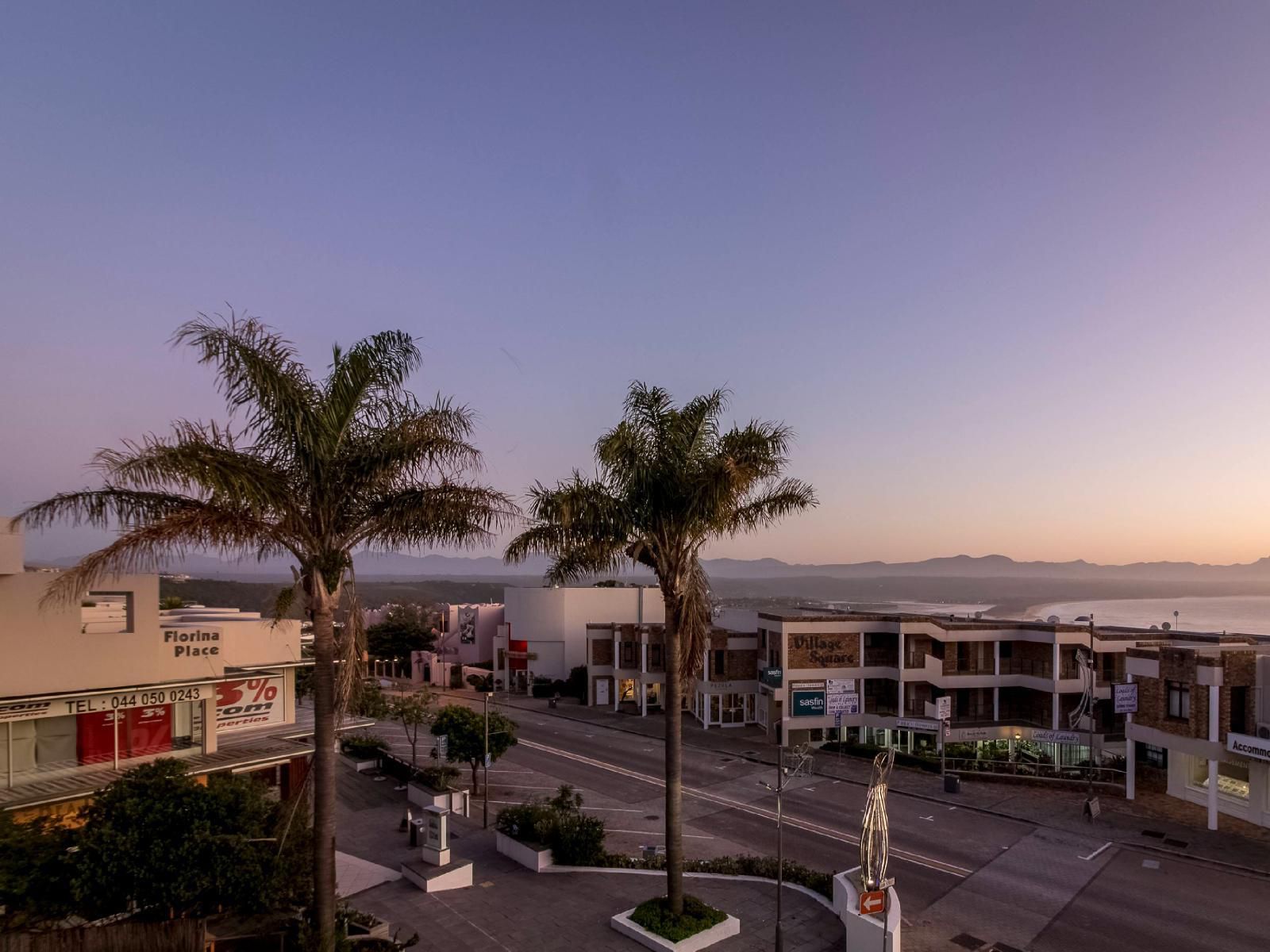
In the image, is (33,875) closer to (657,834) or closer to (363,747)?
(657,834)

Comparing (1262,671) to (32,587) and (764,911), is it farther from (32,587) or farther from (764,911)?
(32,587)

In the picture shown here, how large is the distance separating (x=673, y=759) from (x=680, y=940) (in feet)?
13.5

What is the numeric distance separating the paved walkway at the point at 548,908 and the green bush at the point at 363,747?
43.5 ft

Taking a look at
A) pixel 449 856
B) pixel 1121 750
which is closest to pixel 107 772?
pixel 449 856

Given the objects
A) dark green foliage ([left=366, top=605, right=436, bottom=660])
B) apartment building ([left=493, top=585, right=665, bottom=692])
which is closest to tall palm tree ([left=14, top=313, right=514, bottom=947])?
apartment building ([left=493, top=585, right=665, bottom=692])

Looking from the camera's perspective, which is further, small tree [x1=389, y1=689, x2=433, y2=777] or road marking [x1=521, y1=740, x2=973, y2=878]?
small tree [x1=389, y1=689, x2=433, y2=777]

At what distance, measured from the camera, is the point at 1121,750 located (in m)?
45.1

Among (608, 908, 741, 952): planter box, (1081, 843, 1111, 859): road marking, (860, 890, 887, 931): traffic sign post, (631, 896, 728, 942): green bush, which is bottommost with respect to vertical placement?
(1081, 843, 1111, 859): road marking

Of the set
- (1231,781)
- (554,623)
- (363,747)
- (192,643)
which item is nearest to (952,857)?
(1231,781)

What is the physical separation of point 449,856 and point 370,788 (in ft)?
40.9

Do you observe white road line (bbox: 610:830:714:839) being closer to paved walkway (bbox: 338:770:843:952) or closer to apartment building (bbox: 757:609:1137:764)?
paved walkway (bbox: 338:770:843:952)

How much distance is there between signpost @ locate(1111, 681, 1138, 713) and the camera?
1353 inches

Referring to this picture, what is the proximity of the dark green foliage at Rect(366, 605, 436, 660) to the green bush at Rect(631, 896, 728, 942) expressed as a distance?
67867mm

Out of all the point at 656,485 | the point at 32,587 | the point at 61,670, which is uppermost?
the point at 656,485
